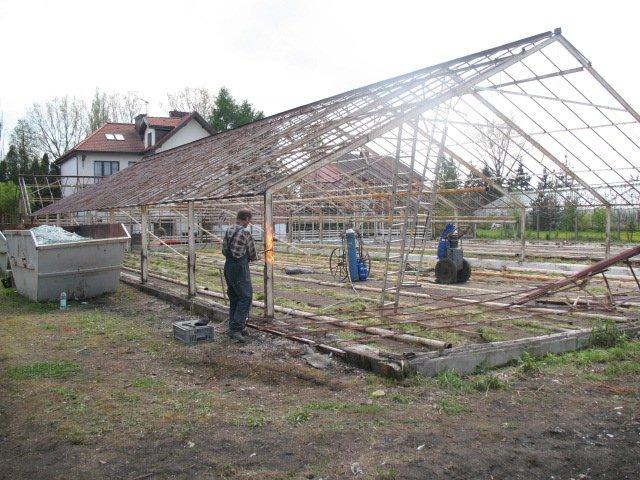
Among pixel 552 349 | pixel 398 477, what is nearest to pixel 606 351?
pixel 552 349

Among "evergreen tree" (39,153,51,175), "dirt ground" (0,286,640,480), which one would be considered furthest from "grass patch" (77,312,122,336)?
"evergreen tree" (39,153,51,175)

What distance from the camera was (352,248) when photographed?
14.3 m

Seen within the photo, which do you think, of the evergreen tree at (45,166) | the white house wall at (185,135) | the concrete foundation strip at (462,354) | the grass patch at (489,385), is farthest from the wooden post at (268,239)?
the evergreen tree at (45,166)

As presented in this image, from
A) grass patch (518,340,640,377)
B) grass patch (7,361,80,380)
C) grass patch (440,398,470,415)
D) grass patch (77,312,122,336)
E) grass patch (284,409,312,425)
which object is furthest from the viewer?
grass patch (77,312,122,336)

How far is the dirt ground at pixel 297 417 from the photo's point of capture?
430cm

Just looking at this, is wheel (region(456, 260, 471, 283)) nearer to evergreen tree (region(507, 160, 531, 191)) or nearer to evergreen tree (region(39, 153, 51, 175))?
evergreen tree (region(507, 160, 531, 191))

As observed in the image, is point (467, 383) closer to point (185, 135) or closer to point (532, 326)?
point (532, 326)

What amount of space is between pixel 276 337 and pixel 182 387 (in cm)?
223

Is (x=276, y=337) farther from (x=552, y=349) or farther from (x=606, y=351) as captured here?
Result: (x=606, y=351)

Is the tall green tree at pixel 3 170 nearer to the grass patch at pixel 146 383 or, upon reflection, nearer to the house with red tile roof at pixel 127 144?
the house with red tile roof at pixel 127 144

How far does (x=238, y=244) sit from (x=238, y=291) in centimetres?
70

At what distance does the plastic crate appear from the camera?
8281 mm

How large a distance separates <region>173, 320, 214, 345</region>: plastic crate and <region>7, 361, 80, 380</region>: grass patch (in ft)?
5.15

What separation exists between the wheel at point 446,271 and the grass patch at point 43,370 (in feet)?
30.6
